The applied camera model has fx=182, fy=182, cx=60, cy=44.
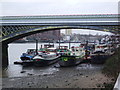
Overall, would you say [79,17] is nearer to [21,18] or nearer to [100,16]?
[100,16]

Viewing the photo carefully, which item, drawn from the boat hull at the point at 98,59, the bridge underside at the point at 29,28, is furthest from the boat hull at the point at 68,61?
the bridge underside at the point at 29,28

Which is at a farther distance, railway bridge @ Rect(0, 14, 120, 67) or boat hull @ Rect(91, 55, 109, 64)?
boat hull @ Rect(91, 55, 109, 64)

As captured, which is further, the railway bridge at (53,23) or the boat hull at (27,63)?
the boat hull at (27,63)

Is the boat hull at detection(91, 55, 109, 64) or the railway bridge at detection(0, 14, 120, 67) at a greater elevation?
the railway bridge at detection(0, 14, 120, 67)

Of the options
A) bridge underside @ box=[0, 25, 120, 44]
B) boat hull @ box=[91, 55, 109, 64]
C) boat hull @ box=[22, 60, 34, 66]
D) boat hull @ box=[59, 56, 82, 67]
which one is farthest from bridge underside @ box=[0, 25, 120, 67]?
boat hull @ box=[91, 55, 109, 64]

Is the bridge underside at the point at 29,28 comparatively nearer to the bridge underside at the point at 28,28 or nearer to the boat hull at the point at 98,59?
the bridge underside at the point at 28,28

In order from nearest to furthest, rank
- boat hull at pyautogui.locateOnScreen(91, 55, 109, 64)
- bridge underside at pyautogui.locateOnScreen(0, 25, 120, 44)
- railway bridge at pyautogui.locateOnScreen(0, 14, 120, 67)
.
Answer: railway bridge at pyautogui.locateOnScreen(0, 14, 120, 67), bridge underside at pyautogui.locateOnScreen(0, 25, 120, 44), boat hull at pyautogui.locateOnScreen(91, 55, 109, 64)

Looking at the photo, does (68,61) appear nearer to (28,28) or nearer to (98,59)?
(98,59)

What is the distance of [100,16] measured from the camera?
32.0 feet

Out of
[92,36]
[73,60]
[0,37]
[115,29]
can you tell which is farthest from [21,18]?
[92,36]

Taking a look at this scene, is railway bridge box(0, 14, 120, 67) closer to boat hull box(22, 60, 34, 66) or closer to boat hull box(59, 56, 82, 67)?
boat hull box(22, 60, 34, 66)

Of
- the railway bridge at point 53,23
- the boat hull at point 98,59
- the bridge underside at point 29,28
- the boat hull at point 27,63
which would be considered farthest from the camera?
the boat hull at point 98,59

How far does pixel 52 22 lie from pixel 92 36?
71.2 ft

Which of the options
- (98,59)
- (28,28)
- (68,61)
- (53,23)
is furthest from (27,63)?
(98,59)
